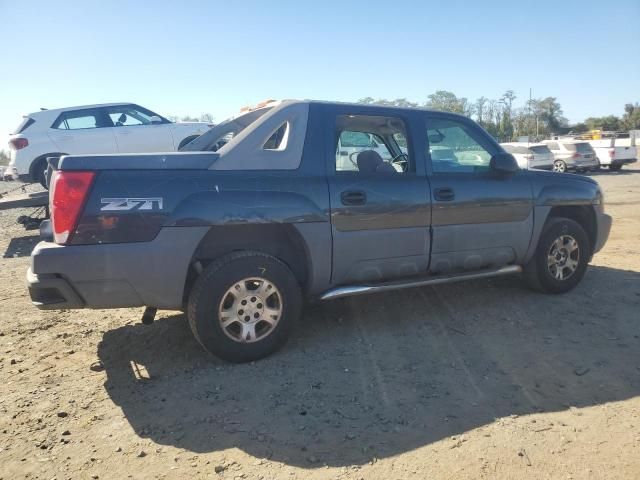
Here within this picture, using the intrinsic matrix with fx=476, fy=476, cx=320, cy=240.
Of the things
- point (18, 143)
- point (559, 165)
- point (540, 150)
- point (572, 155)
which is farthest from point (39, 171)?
point (572, 155)

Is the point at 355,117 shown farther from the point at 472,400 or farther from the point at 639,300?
the point at 639,300

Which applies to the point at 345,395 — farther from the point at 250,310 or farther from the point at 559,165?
the point at 559,165

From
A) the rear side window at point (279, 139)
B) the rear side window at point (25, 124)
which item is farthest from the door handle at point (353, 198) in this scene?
the rear side window at point (25, 124)

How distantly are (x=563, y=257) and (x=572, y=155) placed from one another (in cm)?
2103

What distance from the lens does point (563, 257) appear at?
495 centimetres

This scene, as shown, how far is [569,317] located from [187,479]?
3.65 m

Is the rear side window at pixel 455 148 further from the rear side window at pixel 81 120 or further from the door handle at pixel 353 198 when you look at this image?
the rear side window at pixel 81 120

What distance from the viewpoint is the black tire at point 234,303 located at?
3.31 m

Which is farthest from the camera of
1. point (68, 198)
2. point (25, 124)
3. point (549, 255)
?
point (25, 124)

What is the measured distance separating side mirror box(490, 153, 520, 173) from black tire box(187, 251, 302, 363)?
7.20 ft

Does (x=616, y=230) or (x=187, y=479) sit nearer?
(x=187, y=479)

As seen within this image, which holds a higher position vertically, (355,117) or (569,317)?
(355,117)

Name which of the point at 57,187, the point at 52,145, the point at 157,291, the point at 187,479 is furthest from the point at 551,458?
the point at 52,145

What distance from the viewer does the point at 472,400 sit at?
302 cm
